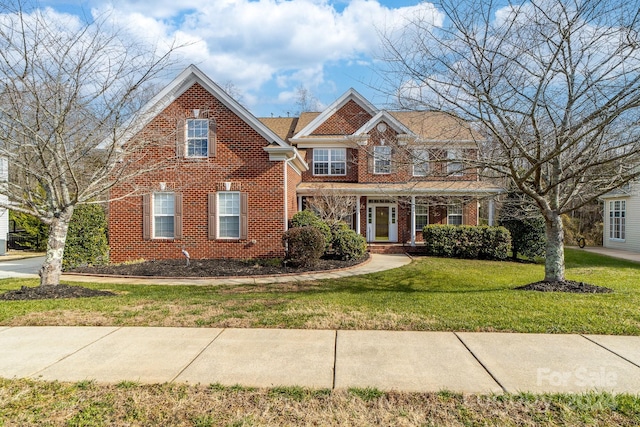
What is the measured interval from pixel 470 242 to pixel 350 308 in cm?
1103

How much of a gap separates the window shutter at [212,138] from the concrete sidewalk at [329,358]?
8.62m

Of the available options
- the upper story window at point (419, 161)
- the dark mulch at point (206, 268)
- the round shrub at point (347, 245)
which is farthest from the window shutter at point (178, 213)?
the upper story window at point (419, 161)

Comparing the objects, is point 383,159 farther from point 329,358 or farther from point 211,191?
point 211,191

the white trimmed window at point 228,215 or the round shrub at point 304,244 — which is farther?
the white trimmed window at point 228,215

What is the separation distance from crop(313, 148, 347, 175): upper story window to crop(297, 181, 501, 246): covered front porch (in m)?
1.19

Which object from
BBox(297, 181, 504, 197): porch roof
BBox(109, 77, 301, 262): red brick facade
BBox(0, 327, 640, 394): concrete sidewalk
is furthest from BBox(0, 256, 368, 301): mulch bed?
BBox(0, 327, 640, 394): concrete sidewalk

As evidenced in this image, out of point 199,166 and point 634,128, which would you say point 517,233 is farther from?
point 199,166

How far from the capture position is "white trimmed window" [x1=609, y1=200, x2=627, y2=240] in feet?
68.6

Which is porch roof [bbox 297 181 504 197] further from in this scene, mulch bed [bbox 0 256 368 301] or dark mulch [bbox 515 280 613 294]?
dark mulch [bbox 515 280 613 294]

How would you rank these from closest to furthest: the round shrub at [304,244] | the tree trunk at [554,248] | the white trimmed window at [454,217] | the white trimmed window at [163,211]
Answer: the tree trunk at [554,248] < the round shrub at [304,244] < the white trimmed window at [163,211] < the white trimmed window at [454,217]

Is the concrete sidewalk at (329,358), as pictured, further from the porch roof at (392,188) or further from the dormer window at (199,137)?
the porch roof at (392,188)

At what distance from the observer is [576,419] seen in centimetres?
305

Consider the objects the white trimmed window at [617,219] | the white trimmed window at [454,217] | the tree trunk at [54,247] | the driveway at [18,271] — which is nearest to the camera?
the tree trunk at [54,247]

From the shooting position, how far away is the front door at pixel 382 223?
19656 mm
